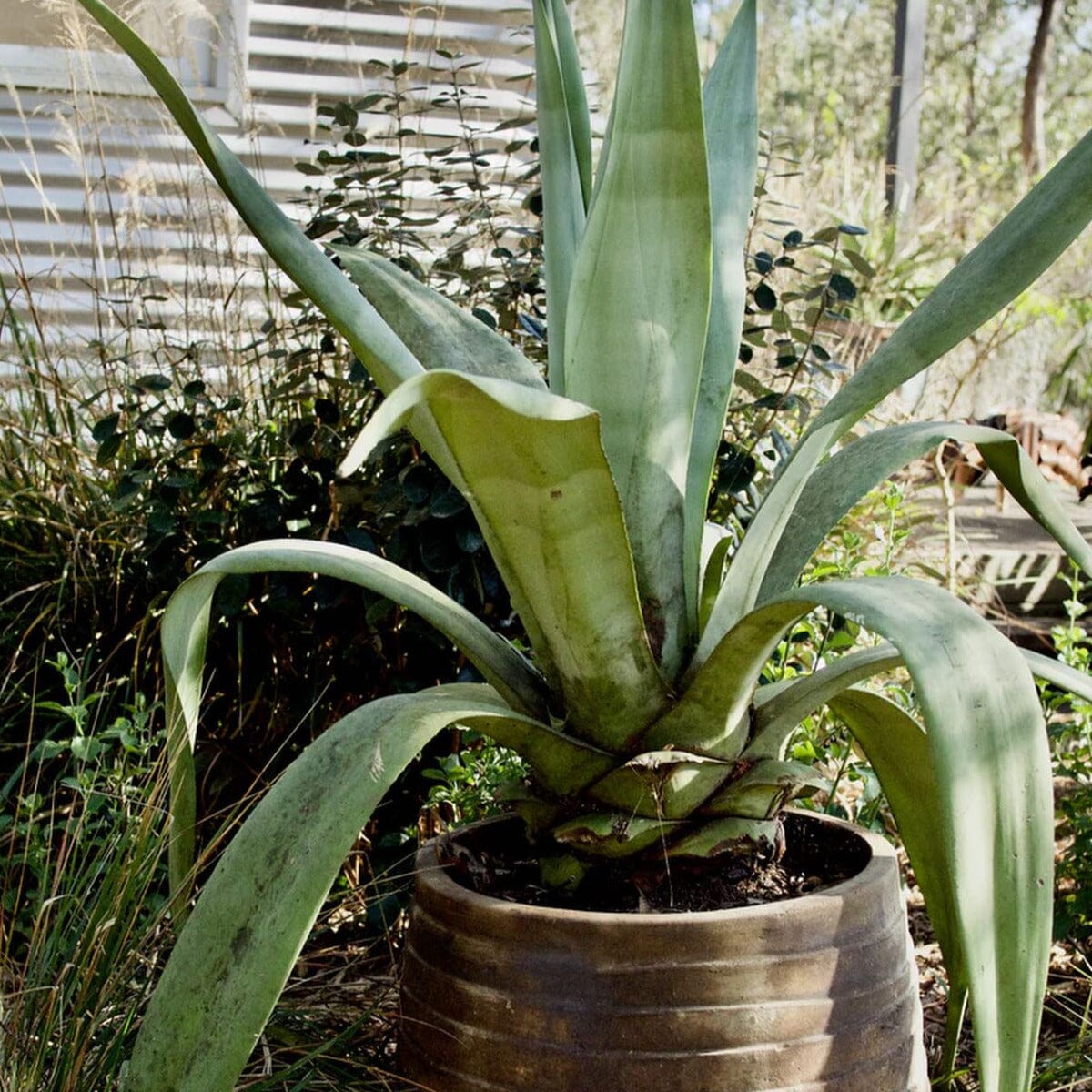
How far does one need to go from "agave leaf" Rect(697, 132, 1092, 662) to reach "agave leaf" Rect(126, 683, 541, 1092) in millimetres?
373

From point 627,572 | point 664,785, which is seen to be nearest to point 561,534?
point 627,572

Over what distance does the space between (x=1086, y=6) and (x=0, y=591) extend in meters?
19.7

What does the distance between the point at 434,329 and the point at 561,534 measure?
0.39 meters

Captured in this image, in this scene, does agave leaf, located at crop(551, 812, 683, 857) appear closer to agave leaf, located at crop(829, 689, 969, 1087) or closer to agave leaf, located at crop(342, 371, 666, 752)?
agave leaf, located at crop(342, 371, 666, 752)

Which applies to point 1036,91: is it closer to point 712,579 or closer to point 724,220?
point 724,220

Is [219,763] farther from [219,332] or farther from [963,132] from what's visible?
[963,132]

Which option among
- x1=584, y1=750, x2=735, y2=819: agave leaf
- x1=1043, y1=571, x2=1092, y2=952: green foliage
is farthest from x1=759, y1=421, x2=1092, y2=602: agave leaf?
x1=1043, y1=571, x2=1092, y2=952: green foliage

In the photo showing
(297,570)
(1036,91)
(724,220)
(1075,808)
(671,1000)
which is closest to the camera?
(671,1000)

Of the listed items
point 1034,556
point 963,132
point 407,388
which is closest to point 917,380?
point 1034,556

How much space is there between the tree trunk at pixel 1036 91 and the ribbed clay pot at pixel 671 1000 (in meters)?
11.0

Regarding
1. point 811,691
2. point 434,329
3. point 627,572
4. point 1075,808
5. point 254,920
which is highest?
point 434,329

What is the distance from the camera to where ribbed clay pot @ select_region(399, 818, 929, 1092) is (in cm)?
121

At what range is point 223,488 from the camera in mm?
2838

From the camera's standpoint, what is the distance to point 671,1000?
3.97ft
